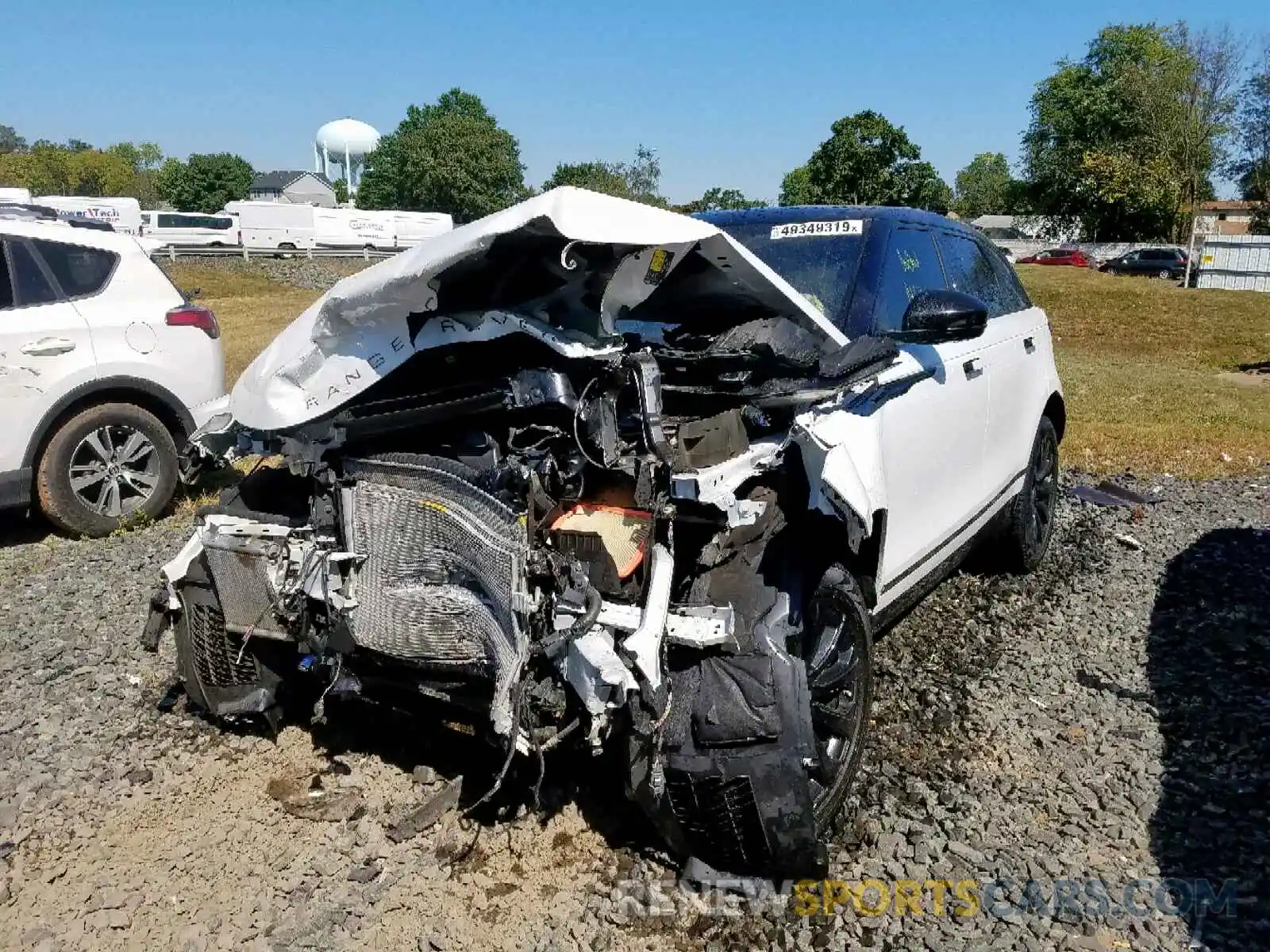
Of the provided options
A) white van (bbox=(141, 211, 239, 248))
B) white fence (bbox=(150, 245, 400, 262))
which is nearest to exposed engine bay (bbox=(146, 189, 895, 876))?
white fence (bbox=(150, 245, 400, 262))

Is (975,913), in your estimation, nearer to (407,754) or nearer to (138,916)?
(407,754)

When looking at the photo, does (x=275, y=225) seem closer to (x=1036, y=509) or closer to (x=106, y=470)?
(x=106, y=470)

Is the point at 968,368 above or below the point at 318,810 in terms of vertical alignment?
above

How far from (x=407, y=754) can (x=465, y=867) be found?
760 millimetres

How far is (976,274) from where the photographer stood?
500cm

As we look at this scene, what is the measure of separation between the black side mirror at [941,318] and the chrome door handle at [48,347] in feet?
16.6

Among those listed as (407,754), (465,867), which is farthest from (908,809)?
(407,754)

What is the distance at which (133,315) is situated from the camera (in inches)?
255

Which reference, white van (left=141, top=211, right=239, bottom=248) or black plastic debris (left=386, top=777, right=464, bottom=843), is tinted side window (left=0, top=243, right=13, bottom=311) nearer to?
black plastic debris (left=386, top=777, right=464, bottom=843)

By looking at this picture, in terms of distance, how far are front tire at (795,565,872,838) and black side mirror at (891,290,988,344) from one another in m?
0.88

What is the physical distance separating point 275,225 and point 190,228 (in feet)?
13.5

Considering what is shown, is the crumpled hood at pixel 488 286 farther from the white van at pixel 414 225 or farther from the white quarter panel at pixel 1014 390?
the white van at pixel 414 225

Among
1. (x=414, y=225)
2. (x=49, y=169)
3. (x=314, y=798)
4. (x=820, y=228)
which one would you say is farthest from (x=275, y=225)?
Answer: (x=49, y=169)

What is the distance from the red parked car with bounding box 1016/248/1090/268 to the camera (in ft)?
143
